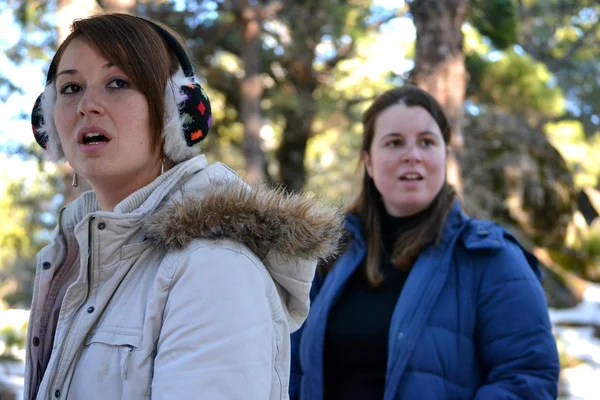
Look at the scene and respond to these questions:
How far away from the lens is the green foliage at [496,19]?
21.7 ft

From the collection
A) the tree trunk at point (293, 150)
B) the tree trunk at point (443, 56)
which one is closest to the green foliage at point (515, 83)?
the tree trunk at point (443, 56)

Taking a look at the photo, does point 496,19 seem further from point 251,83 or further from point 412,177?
point 412,177

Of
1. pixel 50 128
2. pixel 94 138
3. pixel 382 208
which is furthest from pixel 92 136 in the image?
pixel 382 208

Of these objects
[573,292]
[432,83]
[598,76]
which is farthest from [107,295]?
[598,76]

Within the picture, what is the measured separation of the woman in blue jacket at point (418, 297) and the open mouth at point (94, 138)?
1239 mm

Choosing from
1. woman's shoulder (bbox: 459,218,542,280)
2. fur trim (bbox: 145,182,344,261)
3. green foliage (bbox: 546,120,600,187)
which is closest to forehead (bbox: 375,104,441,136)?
woman's shoulder (bbox: 459,218,542,280)

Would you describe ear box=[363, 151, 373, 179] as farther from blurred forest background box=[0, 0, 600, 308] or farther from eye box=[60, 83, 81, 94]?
blurred forest background box=[0, 0, 600, 308]

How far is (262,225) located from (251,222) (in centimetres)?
3

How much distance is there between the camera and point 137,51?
1.47 m

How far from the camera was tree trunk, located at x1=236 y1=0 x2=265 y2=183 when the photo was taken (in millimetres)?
10040

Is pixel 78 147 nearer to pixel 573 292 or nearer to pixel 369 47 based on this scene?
pixel 573 292

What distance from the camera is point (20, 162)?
10.6 meters

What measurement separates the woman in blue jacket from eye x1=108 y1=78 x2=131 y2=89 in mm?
1281

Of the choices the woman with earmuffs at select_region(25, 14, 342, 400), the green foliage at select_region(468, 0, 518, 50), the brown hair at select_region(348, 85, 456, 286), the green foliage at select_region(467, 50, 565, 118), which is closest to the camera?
the woman with earmuffs at select_region(25, 14, 342, 400)
